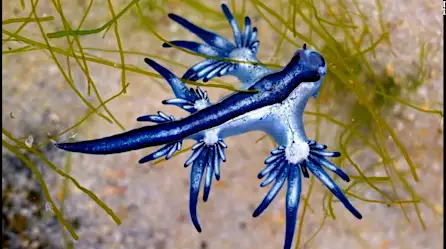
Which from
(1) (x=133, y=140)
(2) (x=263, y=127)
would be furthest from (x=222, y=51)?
(1) (x=133, y=140)

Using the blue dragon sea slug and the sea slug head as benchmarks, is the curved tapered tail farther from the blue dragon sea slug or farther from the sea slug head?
the sea slug head

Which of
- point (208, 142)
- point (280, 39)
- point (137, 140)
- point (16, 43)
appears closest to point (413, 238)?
point (280, 39)

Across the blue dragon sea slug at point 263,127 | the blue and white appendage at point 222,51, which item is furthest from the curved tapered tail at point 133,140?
the blue and white appendage at point 222,51

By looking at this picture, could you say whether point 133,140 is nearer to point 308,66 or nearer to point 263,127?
point 263,127

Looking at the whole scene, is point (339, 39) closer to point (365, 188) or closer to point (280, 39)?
point (280, 39)

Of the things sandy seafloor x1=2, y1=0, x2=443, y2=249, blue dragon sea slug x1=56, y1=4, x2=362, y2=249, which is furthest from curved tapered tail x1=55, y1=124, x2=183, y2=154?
sandy seafloor x1=2, y1=0, x2=443, y2=249

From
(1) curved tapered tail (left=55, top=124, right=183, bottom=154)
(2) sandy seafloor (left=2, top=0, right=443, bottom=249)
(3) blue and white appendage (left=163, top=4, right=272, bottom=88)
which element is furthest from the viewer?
(2) sandy seafloor (left=2, top=0, right=443, bottom=249)

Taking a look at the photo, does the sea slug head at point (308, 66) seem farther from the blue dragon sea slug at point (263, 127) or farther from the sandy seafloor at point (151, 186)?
the sandy seafloor at point (151, 186)
